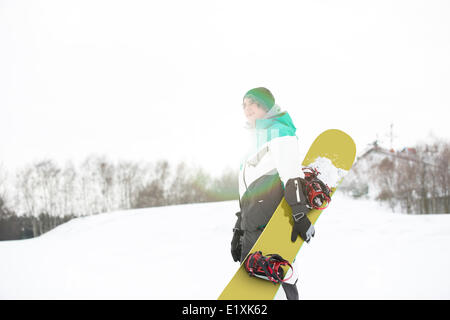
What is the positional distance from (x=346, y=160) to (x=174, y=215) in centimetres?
794

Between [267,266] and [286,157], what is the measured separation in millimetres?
743

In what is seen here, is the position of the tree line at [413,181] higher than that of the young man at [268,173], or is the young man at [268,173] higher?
the young man at [268,173]

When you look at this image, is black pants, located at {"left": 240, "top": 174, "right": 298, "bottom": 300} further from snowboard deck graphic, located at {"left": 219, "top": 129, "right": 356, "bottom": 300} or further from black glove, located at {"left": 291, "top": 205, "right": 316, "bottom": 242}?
black glove, located at {"left": 291, "top": 205, "right": 316, "bottom": 242}

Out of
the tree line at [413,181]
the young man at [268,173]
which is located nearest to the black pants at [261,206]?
the young man at [268,173]

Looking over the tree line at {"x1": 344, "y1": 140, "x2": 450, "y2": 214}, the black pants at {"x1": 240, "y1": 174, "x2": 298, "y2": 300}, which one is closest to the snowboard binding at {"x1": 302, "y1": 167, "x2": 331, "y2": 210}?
the black pants at {"x1": 240, "y1": 174, "x2": 298, "y2": 300}

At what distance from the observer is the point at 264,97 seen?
2.03 metres

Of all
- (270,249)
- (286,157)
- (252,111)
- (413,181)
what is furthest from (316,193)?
(413,181)

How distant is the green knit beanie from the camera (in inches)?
79.6

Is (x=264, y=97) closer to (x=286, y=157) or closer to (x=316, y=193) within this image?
(x=286, y=157)

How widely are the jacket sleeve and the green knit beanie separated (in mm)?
330

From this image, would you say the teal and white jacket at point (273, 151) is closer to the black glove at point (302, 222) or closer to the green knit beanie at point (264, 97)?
the green knit beanie at point (264, 97)

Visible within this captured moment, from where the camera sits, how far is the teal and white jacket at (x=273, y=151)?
1.82 metres

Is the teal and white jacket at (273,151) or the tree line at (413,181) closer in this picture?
the teal and white jacket at (273,151)

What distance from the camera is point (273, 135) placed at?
187cm
